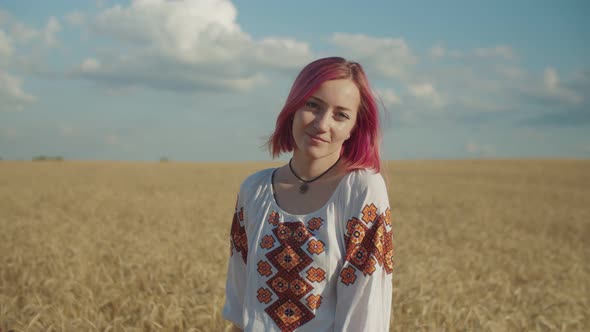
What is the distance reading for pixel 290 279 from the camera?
1.80 m

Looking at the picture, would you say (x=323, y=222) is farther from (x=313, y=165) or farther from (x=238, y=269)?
(x=238, y=269)

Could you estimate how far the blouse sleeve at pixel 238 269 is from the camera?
80.9 inches

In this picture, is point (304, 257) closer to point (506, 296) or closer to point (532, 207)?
point (506, 296)

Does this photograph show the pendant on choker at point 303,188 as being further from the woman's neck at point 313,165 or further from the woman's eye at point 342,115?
the woman's eye at point 342,115

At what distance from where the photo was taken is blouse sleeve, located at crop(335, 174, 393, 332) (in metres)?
1.70

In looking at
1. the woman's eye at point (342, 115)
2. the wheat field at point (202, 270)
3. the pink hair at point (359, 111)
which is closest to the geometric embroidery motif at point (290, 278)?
the pink hair at point (359, 111)

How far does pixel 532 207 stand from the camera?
54.0ft

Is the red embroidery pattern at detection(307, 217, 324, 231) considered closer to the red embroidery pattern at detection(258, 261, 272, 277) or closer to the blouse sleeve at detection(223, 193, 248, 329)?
the red embroidery pattern at detection(258, 261, 272, 277)

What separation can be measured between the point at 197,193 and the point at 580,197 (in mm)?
16737

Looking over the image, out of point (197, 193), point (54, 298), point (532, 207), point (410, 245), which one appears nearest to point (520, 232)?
point (410, 245)

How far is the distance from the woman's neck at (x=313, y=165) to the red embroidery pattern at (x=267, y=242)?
0.98 feet

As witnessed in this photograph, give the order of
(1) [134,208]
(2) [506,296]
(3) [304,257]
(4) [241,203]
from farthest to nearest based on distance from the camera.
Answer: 1. (1) [134,208]
2. (2) [506,296]
3. (4) [241,203]
4. (3) [304,257]

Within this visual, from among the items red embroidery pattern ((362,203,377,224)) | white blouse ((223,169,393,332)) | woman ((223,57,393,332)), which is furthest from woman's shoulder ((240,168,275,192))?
red embroidery pattern ((362,203,377,224))

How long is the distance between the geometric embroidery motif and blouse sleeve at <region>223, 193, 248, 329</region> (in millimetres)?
251
